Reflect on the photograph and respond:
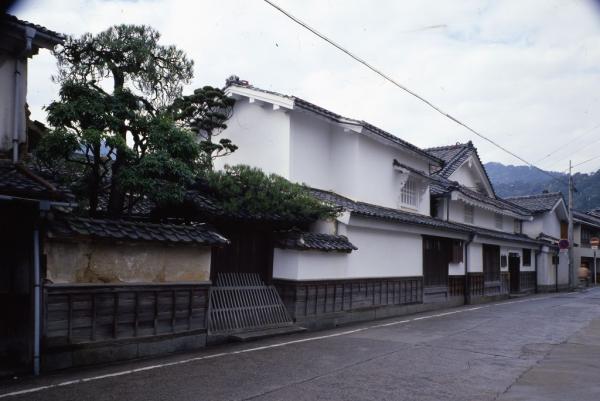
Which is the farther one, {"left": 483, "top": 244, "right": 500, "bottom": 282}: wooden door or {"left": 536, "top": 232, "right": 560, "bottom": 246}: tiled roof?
{"left": 536, "top": 232, "right": 560, "bottom": 246}: tiled roof

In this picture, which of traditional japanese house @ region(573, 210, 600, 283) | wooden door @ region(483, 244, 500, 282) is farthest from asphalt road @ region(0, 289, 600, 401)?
traditional japanese house @ region(573, 210, 600, 283)

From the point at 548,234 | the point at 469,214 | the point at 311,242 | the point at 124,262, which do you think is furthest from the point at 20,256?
the point at 548,234

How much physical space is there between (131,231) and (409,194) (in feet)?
49.2

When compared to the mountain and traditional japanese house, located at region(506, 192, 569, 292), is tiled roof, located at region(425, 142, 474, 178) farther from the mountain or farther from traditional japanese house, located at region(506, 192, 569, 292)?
the mountain

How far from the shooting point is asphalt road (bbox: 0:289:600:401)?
721 centimetres

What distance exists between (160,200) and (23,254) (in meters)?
3.03

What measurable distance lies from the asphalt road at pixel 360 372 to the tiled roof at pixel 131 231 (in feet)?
7.55

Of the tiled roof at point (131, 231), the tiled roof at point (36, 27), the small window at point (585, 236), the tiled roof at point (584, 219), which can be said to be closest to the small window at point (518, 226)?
the tiled roof at point (584, 219)

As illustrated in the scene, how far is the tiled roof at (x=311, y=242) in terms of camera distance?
44.5ft

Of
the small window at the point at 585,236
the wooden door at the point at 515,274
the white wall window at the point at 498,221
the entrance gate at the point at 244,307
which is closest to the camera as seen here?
the entrance gate at the point at 244,307

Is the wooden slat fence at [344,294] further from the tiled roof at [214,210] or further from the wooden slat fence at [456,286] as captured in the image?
the wooden slat fence at [456,286]

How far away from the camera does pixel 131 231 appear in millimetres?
9695

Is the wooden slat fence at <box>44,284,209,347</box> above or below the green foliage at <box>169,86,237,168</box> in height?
below

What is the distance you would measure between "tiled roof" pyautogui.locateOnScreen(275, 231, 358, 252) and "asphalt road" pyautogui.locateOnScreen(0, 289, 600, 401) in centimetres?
→ 234
